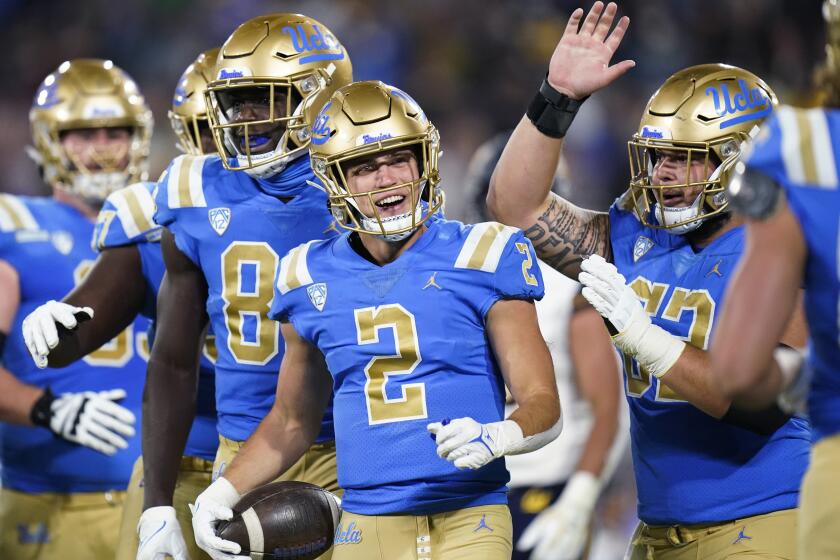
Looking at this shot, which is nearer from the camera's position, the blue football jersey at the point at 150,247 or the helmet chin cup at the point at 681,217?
the helmet chin cup at the point at 681,217

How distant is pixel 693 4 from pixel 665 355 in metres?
7.04

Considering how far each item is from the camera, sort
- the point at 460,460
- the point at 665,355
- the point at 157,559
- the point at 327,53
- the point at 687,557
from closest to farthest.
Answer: the point at 460,460
the point at 665,355
the point at 687,557
the point at 157,559
the point at 327,53

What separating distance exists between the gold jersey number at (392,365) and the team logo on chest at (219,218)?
2.36 feet

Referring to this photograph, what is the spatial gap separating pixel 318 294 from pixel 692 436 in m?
1.00

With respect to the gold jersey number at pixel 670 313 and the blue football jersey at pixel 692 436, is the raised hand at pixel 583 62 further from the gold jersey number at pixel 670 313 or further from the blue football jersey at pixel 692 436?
the gold jersey number at pixel 670 313

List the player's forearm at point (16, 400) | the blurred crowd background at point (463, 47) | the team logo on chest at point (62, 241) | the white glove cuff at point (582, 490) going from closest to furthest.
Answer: the white glove cuff at point (582, 490), the player's forearm at point (16, 400), the team logo on chest at point (62, 241), the blurred crowd background at point (463, 47)

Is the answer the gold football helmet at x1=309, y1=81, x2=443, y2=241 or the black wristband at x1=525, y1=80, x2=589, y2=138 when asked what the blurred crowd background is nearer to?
the black wristband at x1=525, y1=80, x2=589, y2=138

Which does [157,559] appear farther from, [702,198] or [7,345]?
[702,198]

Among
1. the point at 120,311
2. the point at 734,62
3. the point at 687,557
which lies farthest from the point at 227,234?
the point at 734,62

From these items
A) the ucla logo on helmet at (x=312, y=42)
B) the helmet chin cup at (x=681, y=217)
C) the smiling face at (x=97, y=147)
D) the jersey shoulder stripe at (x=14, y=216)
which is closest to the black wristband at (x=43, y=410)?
the jersey shoulder stripe at (x=14, y=216)

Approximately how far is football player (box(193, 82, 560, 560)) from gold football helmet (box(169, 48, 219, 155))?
1210 millimetres

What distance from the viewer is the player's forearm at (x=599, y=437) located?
430cm

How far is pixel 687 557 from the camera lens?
3.18 meters

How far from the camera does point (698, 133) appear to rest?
10.9 ft
